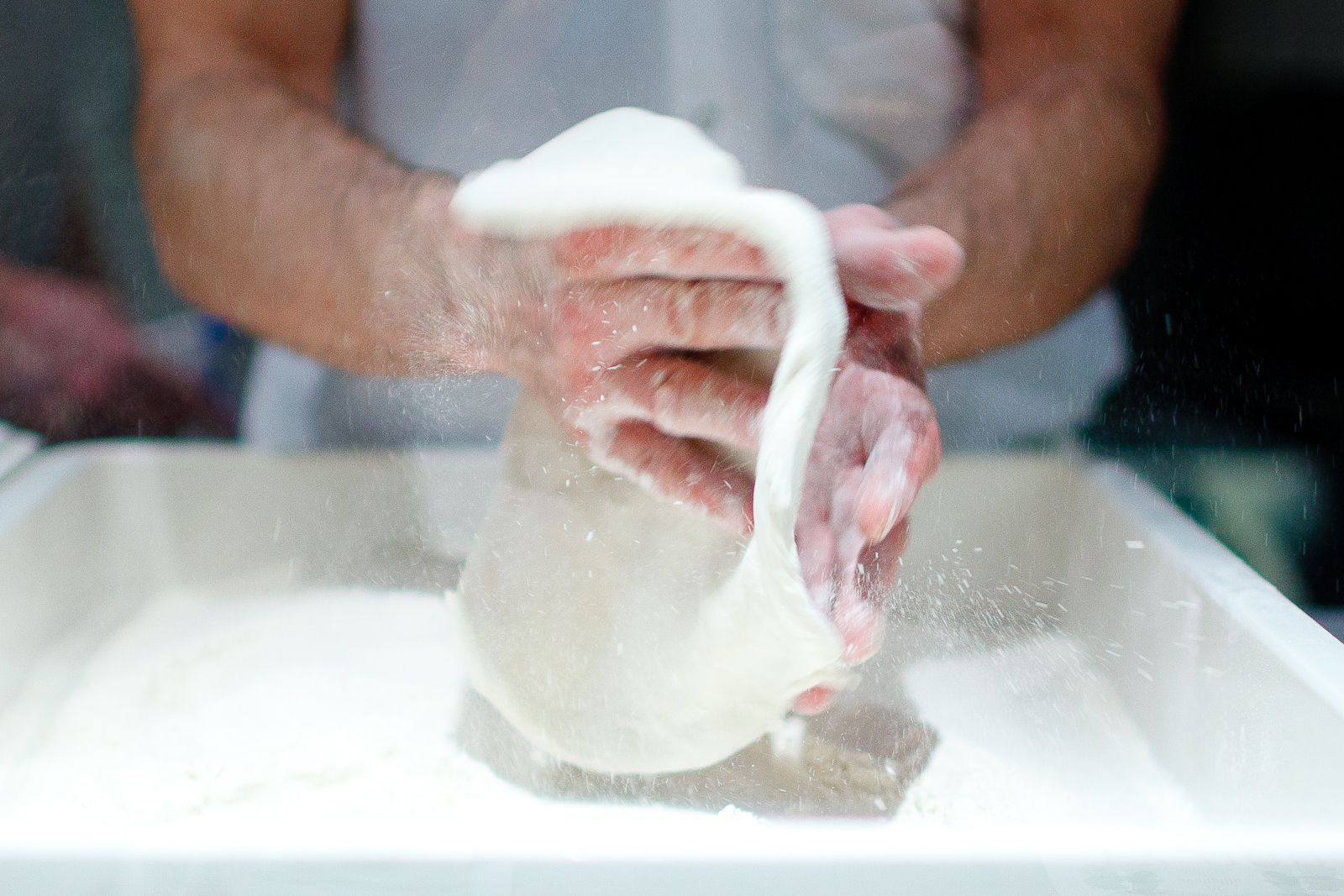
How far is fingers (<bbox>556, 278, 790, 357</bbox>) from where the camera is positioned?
0.96 feet

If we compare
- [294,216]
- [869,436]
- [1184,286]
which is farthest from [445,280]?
[1184,286]

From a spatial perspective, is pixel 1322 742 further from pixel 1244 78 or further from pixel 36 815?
pixel 36 815

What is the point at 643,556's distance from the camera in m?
0.40

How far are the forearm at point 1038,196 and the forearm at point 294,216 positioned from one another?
0.94 feet

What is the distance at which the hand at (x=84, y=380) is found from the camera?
54 centimetres

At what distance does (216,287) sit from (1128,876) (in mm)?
597

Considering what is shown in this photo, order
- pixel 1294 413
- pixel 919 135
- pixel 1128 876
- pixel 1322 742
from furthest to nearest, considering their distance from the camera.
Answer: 1. pixel 1294 413
2. pixel 919 135
3. pixel 1322 742
4. pixel 1128 876

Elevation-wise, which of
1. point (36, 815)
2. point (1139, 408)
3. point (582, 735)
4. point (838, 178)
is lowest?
point (36, 815)

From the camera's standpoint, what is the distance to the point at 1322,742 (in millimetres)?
342

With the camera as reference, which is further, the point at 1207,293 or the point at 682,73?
the point at 1207,293

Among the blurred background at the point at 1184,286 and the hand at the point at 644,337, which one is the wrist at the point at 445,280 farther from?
the blurred background at the point at 1184,286

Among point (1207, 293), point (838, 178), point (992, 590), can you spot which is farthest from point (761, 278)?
point (1207, 293)

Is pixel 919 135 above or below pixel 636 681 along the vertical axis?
above

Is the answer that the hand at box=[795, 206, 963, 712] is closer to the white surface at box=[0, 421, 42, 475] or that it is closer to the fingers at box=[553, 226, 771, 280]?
the fingers at box=[553, 226, 771, 280]
